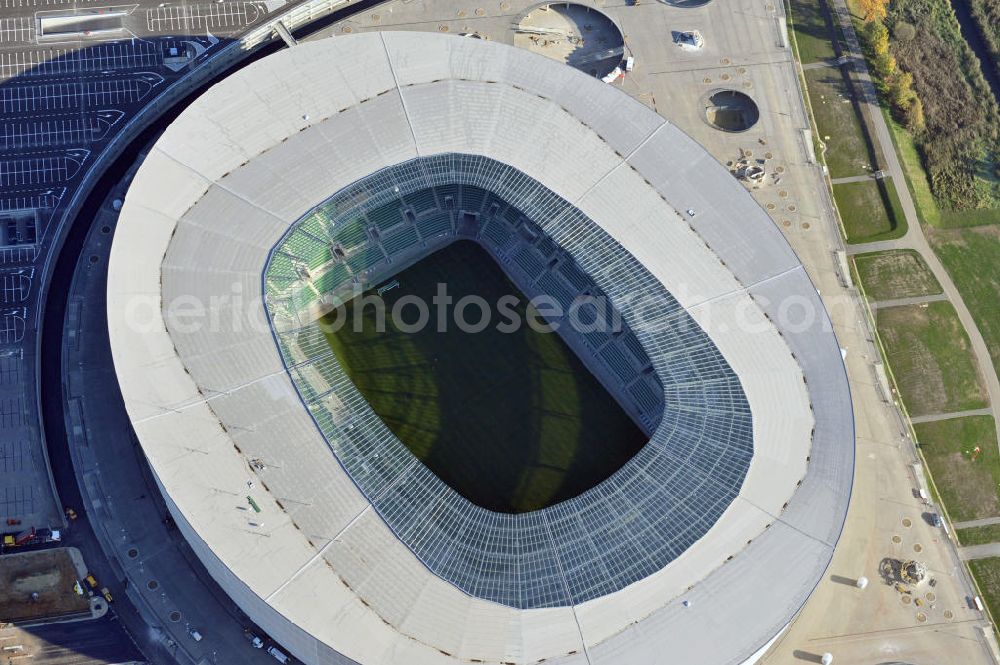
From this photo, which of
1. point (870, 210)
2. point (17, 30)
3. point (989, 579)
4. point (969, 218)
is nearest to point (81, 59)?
point (17, 30)

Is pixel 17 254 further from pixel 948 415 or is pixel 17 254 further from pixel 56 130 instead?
pixel 948 415

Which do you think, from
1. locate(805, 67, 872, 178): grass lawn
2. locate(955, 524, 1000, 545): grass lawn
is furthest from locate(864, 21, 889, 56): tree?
locate(955, 524, 1000, 545): grass lawn

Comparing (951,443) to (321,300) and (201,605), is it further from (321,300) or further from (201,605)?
(201,605)

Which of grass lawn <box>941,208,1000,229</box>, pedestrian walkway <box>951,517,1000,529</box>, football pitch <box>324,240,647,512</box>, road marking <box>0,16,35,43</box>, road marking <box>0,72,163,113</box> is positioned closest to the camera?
football pitch <box>324,240,647,512</box>

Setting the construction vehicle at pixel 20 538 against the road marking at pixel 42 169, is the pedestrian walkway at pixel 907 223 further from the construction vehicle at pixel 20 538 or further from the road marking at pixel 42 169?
the construction vehicle at pixel 20 538

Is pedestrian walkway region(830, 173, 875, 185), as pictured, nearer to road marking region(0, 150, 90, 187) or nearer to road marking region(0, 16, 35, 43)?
road marking region(0, 150, 90, 187)

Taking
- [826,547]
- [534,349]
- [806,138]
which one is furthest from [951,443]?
[534,349]
